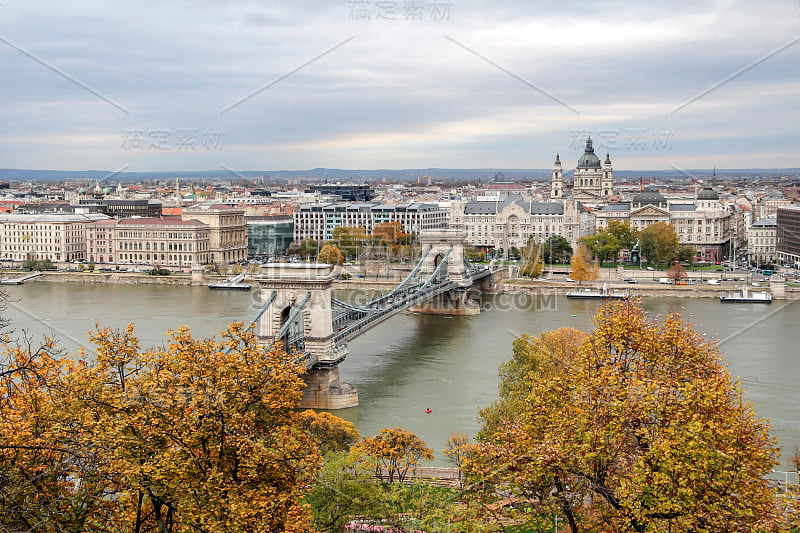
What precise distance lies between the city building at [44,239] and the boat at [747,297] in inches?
1086

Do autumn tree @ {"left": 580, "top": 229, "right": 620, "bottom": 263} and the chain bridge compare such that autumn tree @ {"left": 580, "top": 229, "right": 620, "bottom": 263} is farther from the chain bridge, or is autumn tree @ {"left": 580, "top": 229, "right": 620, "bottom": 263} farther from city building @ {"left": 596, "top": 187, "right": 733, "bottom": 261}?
the chain bridge

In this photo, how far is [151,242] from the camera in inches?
1540

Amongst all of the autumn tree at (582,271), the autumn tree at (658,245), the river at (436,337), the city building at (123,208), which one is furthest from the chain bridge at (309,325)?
the city building at (123,208)

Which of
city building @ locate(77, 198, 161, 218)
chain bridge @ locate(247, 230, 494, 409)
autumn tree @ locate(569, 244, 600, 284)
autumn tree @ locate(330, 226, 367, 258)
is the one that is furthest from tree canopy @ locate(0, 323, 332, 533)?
city building @ locate(77, 198, 161, 218)

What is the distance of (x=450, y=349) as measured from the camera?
1903cm

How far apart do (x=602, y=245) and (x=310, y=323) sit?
24.9 meters

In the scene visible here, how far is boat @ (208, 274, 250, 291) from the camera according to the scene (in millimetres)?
31109

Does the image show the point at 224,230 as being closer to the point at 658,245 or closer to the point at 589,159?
the point at 658,245

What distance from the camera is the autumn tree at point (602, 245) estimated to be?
36375mm

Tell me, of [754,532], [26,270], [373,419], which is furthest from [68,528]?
[26,270]

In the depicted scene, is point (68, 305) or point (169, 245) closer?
point (68, 305)

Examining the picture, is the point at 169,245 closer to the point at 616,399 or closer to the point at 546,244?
the point at 546,244

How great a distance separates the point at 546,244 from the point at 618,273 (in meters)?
5.77

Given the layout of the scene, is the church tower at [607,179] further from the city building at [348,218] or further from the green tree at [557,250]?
the green tree at [557,250]
